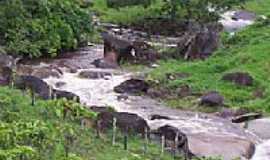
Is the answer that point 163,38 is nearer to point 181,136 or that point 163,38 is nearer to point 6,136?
point 181,136

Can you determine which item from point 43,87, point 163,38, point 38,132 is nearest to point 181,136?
point 43,87

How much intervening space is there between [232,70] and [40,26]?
9.00 meters

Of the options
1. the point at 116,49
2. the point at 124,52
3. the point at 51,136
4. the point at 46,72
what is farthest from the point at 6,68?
the point at 51,136

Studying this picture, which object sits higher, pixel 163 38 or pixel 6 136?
pixel 6 136

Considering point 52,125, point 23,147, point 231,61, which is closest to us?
point 23,147

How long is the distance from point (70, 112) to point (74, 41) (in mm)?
17566

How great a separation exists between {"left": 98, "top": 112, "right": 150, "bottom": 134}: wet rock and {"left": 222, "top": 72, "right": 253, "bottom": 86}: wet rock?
8.49m

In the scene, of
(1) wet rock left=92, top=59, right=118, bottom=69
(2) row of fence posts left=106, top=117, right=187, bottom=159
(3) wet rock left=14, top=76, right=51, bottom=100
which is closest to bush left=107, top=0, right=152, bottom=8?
(1) wet rock left=92, top=59, right=118, bottom=69

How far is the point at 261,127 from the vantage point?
25.5 meters

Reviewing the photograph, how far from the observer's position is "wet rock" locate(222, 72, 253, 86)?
30.3m

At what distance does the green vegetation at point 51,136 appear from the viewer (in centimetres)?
1417

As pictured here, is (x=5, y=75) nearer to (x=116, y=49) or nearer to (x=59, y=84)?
(x=59, y=84)

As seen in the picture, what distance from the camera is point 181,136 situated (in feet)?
74.3

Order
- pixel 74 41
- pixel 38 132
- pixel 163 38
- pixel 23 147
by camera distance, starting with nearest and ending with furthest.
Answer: pixel 23 147
pixel 38 132
pixel 74 41
pixel 163 38
